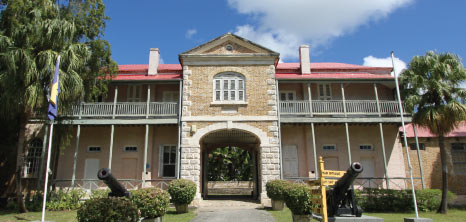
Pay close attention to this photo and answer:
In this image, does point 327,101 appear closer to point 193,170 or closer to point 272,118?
point 272,118

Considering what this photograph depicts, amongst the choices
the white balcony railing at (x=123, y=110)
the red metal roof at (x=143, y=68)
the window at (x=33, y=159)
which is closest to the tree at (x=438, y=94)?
the white balcony railing at (x=123, y=110)

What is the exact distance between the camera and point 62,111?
14133 mm

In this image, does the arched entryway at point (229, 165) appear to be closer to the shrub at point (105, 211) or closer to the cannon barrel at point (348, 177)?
the cannon barrel at point (348, 177)

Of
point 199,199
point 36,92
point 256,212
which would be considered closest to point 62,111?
point 36,92

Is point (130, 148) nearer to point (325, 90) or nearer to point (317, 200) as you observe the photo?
point (325, 90)

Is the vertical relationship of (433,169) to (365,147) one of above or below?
below

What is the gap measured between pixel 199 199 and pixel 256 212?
3360 mm

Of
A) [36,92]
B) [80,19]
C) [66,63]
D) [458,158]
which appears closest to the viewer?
[36,92]

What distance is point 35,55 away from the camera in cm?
1332

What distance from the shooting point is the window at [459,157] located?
1908 centimetres

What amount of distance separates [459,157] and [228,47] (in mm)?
14766

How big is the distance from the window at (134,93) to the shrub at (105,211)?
12099mm

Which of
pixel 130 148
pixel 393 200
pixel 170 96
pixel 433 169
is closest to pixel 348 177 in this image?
pixel 393 200

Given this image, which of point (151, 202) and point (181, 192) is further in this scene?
point (181, 192)
